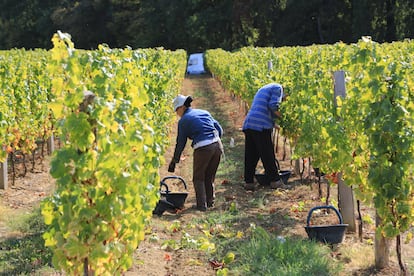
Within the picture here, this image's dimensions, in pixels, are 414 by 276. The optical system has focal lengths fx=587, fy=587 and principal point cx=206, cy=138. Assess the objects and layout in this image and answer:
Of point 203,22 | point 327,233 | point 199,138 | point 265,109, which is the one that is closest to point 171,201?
point 199,138

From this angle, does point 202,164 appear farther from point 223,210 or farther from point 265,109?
point 265,109

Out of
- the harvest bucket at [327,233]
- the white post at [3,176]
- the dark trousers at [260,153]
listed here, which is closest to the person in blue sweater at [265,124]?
the dark trousers at [260,153]

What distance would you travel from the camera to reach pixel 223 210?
7.28 meters

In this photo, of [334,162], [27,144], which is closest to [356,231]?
[334,162]

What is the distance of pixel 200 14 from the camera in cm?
4747

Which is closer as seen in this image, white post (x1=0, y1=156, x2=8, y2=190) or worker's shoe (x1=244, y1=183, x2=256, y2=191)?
worker's shoe (x1=244, y1=183, x2=256, y2=191)

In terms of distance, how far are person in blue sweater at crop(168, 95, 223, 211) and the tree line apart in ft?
104

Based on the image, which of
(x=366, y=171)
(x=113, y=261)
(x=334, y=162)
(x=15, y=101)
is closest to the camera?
(x=113, y=261)

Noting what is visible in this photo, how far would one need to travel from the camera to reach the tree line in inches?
1487

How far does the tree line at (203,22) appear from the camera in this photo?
1487 inches

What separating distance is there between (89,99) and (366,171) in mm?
2691

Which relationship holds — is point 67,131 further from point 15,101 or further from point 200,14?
point 200,14

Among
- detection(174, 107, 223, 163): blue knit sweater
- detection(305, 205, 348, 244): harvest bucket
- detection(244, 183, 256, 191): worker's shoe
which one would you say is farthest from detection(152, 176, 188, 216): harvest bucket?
detection(305, 205, 348, 244): harvest bucket

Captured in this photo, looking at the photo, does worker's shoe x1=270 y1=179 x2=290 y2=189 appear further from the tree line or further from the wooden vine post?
the tree line
